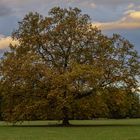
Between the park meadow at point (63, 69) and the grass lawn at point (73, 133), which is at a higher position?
the park meadow at point (63, 69)

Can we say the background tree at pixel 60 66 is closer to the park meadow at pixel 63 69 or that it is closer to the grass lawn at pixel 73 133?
the park meadow at pixel 63 69

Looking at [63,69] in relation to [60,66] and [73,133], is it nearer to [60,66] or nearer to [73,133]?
[60,66]

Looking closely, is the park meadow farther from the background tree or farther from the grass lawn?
the grass lawn

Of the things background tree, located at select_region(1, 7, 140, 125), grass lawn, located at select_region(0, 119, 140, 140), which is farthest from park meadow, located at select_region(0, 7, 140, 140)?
grass lawn, located at select_region(0, 119, 140, 140)

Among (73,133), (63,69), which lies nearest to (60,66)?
(63,69)

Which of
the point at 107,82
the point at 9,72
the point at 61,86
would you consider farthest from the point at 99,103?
A: the point at 9,72

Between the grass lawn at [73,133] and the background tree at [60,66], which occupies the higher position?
the background tree at [60,66]

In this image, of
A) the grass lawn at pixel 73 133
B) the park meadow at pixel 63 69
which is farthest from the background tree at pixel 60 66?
the grass lawn at pixel 73 133

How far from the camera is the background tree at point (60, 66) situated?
207 feet

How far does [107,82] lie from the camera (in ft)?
218

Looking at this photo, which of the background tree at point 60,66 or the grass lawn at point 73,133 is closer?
the grass lawn at point 73,133

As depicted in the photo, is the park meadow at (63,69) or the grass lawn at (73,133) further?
the park meadow at (63,69)

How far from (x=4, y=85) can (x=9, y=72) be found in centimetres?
222

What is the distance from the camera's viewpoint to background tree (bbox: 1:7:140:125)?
63.2 meters
